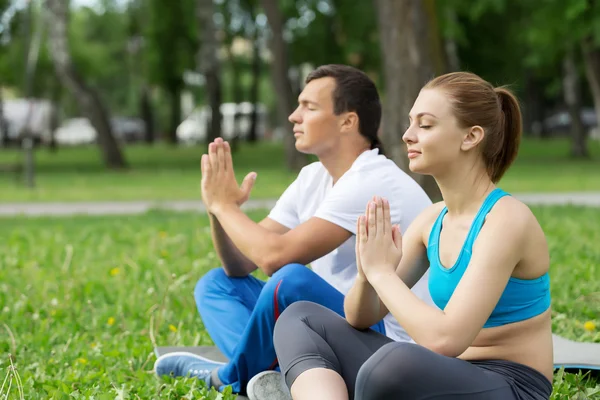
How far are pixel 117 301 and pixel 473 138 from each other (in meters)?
4.15

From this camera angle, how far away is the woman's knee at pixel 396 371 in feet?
9.91

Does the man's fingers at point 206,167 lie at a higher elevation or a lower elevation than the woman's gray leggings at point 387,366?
higher

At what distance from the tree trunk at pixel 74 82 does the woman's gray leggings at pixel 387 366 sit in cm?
2303

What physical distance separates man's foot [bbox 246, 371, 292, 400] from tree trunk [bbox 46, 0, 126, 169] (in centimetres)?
2266

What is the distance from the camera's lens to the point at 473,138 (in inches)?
127

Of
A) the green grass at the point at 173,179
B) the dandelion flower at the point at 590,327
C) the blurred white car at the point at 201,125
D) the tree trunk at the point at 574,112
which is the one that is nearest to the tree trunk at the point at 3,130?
the blurred white car at the point at 201,125

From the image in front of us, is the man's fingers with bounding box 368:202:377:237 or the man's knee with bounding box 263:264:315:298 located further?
the man's knee with bounding box 263:264:315:298

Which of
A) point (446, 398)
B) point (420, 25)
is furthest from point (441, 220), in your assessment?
point (420, 25)

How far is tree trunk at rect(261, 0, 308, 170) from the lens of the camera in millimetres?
22766

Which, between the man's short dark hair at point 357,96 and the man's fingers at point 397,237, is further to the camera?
the man's short dark hair at point 357,96

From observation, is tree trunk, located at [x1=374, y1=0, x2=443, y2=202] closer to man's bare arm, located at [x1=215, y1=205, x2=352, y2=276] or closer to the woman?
man's bare arm, located at [x1=215, y1=205, x2=352, y2=276]

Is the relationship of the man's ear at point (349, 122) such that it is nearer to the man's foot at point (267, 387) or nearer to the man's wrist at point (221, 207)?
the man's wrist at point (221, 207)

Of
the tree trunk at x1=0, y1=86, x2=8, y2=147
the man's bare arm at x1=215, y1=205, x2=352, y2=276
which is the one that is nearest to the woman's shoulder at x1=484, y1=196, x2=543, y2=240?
the man's bare arm at x1=215, y1=205, x2=352, y2=276

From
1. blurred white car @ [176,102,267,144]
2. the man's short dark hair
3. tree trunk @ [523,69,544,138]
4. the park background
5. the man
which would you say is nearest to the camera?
the man
